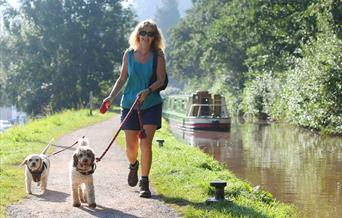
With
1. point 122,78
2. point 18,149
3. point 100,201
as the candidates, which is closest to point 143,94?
point 122,78

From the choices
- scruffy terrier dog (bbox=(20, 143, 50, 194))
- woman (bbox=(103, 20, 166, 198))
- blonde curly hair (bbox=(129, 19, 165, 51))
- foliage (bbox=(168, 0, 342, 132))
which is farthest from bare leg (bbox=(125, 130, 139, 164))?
foliage (bbox=(168, 0, 342, 132))

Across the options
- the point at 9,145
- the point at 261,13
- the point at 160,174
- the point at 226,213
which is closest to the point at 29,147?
the point at 9,145

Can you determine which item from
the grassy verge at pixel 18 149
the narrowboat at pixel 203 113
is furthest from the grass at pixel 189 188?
the narrowboat at pixel 203 113

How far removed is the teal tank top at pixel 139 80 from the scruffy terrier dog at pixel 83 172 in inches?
36.7

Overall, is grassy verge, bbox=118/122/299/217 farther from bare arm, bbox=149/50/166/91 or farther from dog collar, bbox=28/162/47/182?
dog collar, bbox=28/162/47/182

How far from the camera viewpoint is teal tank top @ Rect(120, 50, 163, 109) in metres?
6.77

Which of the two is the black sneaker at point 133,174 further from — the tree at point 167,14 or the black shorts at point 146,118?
the tree at point 167,14

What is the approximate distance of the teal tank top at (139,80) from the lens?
677 centimetres

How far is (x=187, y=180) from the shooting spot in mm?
8297

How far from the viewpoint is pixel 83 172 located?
6.21m

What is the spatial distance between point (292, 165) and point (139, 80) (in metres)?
7.80

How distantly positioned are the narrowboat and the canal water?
2.99 meters

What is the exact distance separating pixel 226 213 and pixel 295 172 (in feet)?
22.1

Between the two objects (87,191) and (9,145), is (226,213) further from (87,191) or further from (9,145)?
(9,145)
